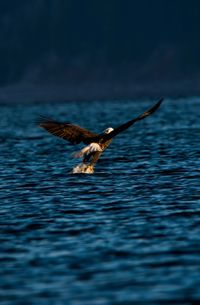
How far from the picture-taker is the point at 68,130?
91.6 ft

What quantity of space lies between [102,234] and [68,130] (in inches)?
366

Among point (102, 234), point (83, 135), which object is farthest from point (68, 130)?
point (102, 234)

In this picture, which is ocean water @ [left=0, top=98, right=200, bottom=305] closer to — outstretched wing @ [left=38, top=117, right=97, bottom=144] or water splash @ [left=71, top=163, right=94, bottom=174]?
water splash @ [left=71, top=163, right=94, bottom=174]

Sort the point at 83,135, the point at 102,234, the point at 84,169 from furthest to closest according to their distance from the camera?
the point at 84,169 → the point at 83,135 → the point at 102,234

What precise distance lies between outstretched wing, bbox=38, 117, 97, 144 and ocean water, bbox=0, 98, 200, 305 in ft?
4.36

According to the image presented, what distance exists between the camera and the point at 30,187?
27734 mm

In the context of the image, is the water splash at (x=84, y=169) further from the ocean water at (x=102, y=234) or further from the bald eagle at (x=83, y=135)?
the bald eagle at (x=83, y=135)

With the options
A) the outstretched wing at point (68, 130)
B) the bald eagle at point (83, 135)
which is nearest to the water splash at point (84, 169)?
the bald eagle at point (83, 135)

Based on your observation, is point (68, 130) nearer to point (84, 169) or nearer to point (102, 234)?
point (84, 169)

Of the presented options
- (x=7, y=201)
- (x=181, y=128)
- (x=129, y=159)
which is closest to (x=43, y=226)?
(x=7, y=201)

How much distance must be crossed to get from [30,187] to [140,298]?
1386cm

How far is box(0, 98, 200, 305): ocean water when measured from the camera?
580 inches

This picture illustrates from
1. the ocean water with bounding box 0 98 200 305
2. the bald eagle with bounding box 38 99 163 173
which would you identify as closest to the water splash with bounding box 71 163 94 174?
the ocean water with bounding box 0 98 200 305

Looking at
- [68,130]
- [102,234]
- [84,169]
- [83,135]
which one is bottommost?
[102,234]
